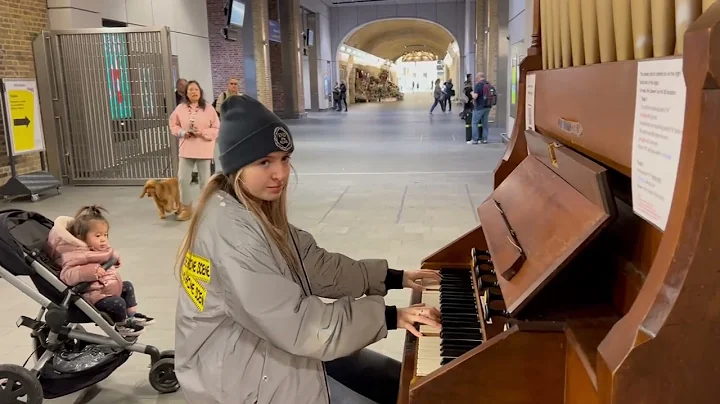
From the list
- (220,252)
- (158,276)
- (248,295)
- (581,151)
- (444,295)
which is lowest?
(158,276)

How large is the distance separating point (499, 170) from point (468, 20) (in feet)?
92.3

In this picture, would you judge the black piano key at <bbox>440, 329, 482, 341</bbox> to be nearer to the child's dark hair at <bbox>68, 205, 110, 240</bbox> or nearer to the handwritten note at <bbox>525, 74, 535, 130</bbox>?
the handwritten note at <bbox>525, 74, 535, 130</bbox>

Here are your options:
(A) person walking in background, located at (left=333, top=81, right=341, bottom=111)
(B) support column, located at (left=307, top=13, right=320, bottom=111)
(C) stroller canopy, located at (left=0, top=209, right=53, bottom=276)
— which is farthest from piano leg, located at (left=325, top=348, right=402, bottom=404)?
(A) person walking in background, located at (left=333, top=81, right=341, bottom=111)

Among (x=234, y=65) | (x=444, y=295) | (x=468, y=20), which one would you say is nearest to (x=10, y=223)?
(x=444, y=295)

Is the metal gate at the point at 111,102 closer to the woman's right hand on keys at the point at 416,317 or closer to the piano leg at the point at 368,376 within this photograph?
the piano leg at the point at 368,376

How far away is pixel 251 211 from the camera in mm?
1807

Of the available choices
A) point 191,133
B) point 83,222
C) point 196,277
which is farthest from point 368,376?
point 191,133

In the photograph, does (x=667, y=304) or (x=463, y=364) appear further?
(x=463, y=364)

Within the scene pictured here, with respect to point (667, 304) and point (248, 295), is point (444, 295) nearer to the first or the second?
point (248, 295)

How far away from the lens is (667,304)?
34.3 inches

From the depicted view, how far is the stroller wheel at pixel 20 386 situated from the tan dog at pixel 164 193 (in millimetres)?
4388

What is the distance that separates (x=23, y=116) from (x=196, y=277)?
8.50m

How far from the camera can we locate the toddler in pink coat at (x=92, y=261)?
122 inches

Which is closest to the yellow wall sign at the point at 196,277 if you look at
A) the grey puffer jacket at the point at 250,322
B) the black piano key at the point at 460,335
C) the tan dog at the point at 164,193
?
the grey puffer jacket at the point at 250,322
